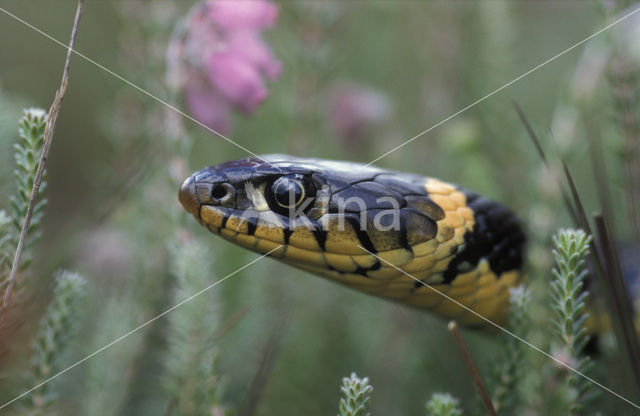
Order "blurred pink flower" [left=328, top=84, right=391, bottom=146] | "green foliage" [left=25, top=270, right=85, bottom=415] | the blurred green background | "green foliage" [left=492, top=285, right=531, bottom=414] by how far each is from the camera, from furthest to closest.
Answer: "blurred pink flower" [left=328, top=84, right=391, bottom=146], the blurred green background, "green foliage" [left=492, top=285, right=531, bottom=414], "green foliage" [left=25, top=270, right=85, bottom=415]

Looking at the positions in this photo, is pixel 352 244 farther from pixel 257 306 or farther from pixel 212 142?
pixel 212 142

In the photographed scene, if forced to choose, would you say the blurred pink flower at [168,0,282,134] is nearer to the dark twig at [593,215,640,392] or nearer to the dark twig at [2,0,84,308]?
the dark twig at [2,0,84,308]

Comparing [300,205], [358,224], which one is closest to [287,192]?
[300,205]

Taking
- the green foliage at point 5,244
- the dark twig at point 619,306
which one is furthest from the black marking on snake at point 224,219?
the dark twig at point 619,306

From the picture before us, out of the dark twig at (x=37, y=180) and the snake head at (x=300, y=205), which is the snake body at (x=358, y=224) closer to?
the snake head at (x=300, y=205)

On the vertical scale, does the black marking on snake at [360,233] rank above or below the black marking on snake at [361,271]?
above

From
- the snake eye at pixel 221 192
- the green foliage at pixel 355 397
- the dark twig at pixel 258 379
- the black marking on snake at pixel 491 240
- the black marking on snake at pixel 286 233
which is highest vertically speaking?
the black marking on snake at pixel 491 240

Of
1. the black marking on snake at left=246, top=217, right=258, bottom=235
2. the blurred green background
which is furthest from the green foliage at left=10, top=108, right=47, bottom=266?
the black marking on snake at left=246, top=217, right=258, bottom=235
